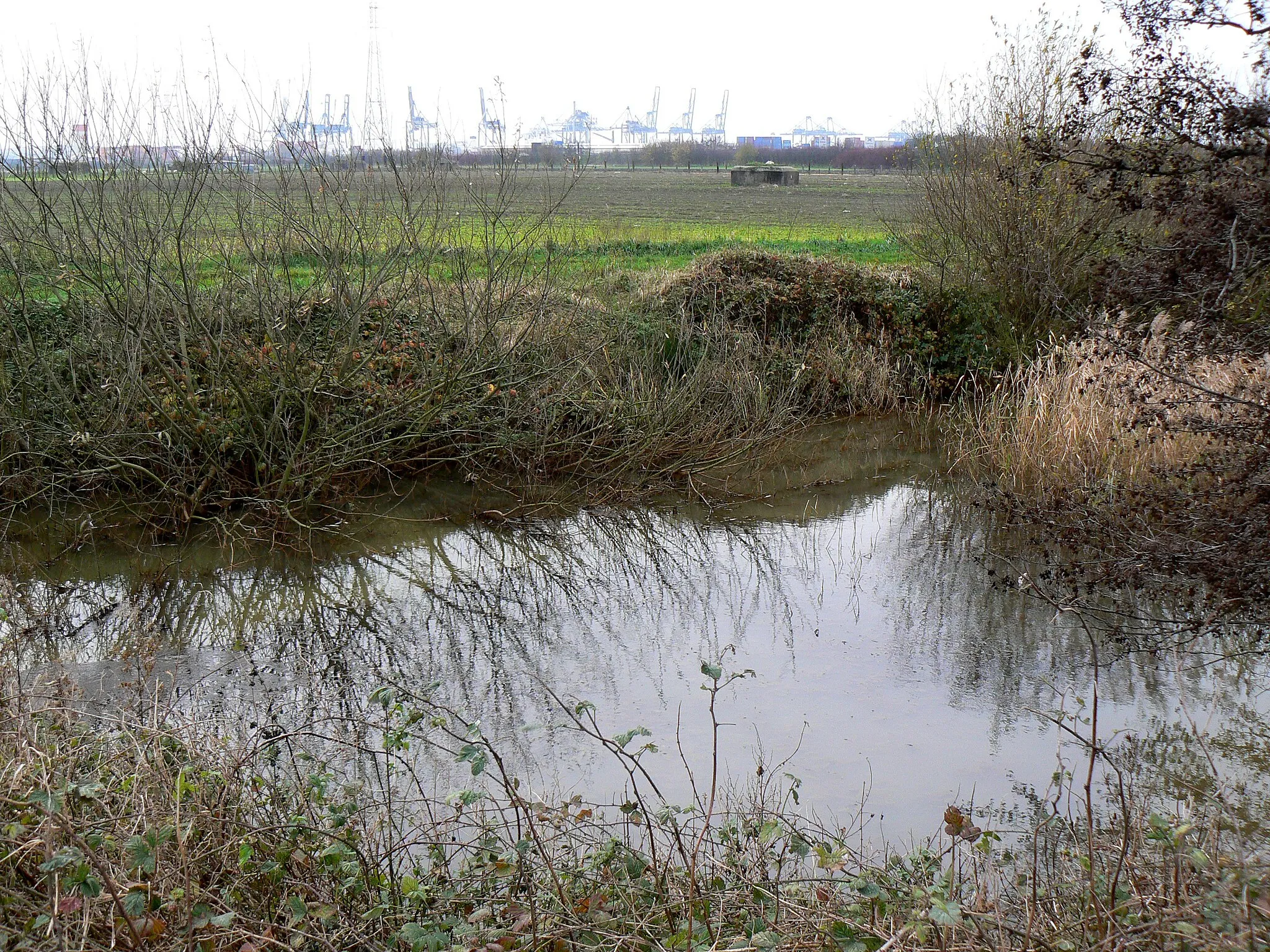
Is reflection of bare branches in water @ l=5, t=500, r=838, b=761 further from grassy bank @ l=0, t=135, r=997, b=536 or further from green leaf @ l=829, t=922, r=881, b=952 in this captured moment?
green leaf @ l=829, t=922, r=881, b=952

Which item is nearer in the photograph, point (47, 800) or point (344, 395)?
point (47, 800)

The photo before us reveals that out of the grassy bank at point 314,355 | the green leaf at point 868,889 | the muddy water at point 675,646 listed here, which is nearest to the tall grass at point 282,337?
the grassy bank at point 314,355

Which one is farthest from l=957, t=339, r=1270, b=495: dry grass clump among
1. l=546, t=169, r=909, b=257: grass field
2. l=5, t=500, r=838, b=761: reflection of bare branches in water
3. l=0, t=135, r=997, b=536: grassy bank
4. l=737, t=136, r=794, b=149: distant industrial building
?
l=737, t=136, r=794, b=149: distant industrial building

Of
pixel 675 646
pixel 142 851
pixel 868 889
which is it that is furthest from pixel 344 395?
pixel 868 889

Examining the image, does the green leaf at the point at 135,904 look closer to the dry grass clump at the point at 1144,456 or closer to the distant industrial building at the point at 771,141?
the dry grass clump at the point at 1144,456

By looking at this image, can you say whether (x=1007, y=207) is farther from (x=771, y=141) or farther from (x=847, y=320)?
(x=771, y=141)

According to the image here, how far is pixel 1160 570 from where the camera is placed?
5891 millimetres

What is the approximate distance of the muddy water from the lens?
534 cm

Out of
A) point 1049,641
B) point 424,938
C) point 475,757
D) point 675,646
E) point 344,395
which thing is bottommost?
point 675,646

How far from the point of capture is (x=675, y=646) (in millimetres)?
6910

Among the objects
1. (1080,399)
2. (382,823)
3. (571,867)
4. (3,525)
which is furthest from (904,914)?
(3,525)

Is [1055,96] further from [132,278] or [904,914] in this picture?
[904,914]

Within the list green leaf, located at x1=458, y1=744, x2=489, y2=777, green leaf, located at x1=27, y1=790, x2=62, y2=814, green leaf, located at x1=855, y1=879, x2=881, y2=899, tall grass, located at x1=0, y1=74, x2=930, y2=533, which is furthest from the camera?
tall grass, located at x1=0, y1=74, x2=930, y2=533

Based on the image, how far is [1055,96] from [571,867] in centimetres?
1307
